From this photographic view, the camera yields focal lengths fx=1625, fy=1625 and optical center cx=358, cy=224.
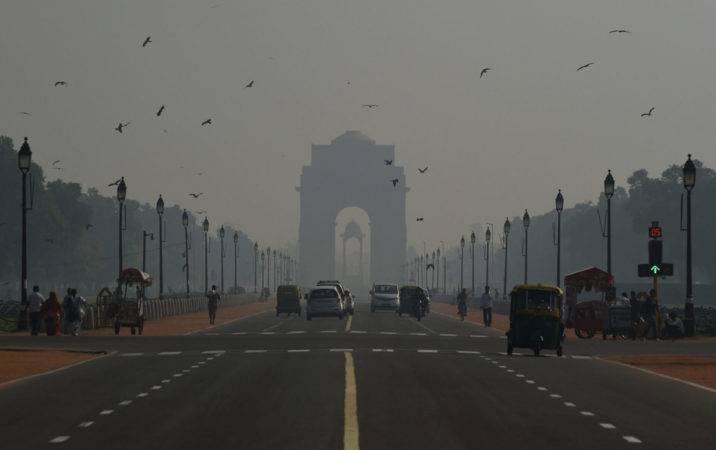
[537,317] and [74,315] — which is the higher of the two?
[537,317]

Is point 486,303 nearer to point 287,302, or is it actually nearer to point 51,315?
point 51,315

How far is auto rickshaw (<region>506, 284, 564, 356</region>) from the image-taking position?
37469mm

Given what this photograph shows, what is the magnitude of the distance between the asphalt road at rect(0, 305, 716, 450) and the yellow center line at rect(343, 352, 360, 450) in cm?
2

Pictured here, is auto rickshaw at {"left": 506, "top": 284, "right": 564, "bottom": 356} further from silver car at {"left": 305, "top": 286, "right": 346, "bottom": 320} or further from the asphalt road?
silver car at {"left": 305, "top": 286, "right": 346, "bottom": 320}

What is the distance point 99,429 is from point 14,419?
1.89 m

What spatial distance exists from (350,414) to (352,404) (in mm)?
1626

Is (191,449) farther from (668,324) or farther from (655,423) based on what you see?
(668,324)

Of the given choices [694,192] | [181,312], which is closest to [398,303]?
[181,312]

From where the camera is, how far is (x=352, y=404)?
22.2m

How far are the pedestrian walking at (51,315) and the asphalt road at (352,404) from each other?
13.8 meters

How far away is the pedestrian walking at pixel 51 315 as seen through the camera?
50.9 meters

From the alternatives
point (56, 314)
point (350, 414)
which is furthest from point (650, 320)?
→ point (350, 414)

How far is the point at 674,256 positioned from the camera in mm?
155625

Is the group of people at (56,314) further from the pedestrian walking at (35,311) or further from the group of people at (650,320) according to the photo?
the group of people at (650,320)
